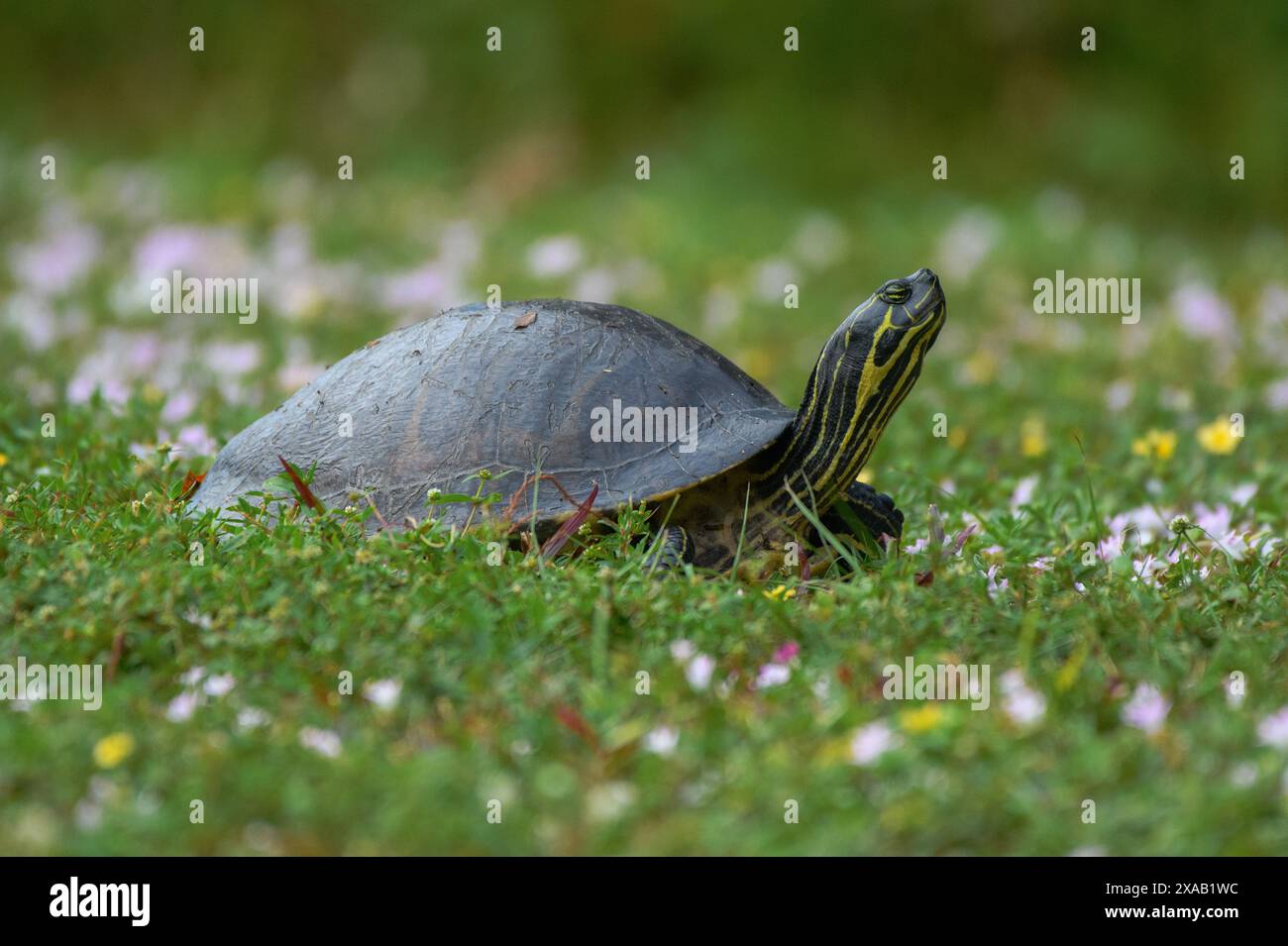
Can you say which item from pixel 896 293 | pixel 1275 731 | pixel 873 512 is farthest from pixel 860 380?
pixel 1275 731

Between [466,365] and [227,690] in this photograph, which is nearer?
[227,690]

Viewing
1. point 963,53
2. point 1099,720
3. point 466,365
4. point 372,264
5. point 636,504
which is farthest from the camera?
point 963,53

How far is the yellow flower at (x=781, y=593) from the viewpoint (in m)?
3.43

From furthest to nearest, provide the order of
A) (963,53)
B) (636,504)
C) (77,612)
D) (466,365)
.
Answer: (963,53), (466,365), (636,504), (77,612)

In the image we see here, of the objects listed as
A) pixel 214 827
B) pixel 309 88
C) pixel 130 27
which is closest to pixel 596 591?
pixel 214 827

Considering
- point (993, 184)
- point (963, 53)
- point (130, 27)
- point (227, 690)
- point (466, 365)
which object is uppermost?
point (130, 27)

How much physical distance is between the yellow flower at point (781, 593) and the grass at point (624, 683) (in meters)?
0.04

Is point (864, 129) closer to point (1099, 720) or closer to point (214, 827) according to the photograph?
point (1099, 720)

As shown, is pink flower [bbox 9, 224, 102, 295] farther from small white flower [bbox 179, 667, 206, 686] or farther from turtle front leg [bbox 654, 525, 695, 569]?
small white flower [bbox 179, 667, 206, 686]

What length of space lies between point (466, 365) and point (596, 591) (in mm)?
926

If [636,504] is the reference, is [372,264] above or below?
above

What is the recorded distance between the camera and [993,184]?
→ 10.3 m

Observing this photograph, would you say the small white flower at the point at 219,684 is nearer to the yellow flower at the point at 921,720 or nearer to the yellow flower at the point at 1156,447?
the yellow flower at the point at 921,720

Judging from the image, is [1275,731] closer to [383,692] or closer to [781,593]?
[781,593]
